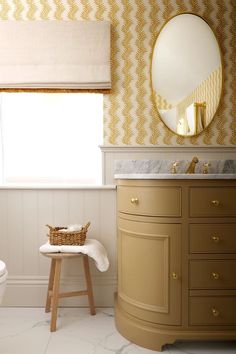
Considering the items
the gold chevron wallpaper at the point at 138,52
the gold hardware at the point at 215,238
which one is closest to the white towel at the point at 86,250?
the gold hardware at the point at 215,238

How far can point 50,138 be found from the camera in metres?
2.52

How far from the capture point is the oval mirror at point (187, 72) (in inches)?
92.9

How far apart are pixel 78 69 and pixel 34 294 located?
165 centimetres

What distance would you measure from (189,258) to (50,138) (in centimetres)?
138

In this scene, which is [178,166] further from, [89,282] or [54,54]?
[54,54]

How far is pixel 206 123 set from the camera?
2383mm

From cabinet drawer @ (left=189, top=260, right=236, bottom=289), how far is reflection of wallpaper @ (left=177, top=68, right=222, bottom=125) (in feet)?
3.62

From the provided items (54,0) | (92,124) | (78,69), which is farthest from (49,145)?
(54,0)

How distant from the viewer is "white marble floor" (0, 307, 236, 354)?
180 cm

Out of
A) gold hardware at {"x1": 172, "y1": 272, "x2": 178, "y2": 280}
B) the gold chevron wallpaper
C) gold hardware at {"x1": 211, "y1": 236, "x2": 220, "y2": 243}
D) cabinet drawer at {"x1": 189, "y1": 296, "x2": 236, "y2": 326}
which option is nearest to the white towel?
gold hardware at {"x1": 172, "y1": 272, "x2": 178, "y2": 280}

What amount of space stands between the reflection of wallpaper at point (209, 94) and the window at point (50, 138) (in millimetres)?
667

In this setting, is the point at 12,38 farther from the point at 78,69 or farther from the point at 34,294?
the point at 34,294

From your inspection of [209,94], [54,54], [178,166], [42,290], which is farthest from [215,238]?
[54,54]

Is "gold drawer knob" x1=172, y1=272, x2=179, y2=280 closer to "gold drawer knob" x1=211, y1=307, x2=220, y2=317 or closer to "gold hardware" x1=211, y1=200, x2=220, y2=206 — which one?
"gold drawer knob" x1=211, y1=307, x2=220, y2=317
